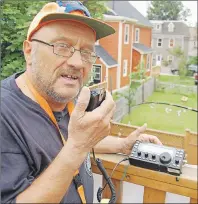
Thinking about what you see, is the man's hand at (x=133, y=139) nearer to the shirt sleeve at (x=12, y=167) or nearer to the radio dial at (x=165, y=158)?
the radio dial at (x=165, y=158)

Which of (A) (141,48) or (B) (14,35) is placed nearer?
(B) (14,35)

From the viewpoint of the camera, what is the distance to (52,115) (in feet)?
1.82

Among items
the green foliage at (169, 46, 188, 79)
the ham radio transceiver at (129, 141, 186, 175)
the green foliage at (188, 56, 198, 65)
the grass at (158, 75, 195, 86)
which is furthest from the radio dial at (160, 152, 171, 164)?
the green foliage at (188, 56, 198, 65)

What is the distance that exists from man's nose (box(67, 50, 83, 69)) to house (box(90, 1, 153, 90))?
5.0 inches

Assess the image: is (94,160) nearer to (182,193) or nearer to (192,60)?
(182,193)

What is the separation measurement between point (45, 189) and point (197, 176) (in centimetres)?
45

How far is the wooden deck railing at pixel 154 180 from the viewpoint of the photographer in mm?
692

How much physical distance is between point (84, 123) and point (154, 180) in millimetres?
373

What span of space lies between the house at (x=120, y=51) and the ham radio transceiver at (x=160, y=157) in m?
0.20

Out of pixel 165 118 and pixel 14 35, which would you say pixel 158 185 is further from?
pixel 165 118

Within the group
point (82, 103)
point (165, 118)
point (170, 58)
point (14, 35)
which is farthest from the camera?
point (170, 58)

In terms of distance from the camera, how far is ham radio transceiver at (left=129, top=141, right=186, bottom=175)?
25.7 inches

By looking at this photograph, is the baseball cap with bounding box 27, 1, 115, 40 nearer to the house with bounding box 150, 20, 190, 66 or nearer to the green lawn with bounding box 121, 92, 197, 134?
the green lawn with bounding box 121, 92, 197, 134

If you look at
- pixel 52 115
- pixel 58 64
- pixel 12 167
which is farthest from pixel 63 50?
pixel 12 167
